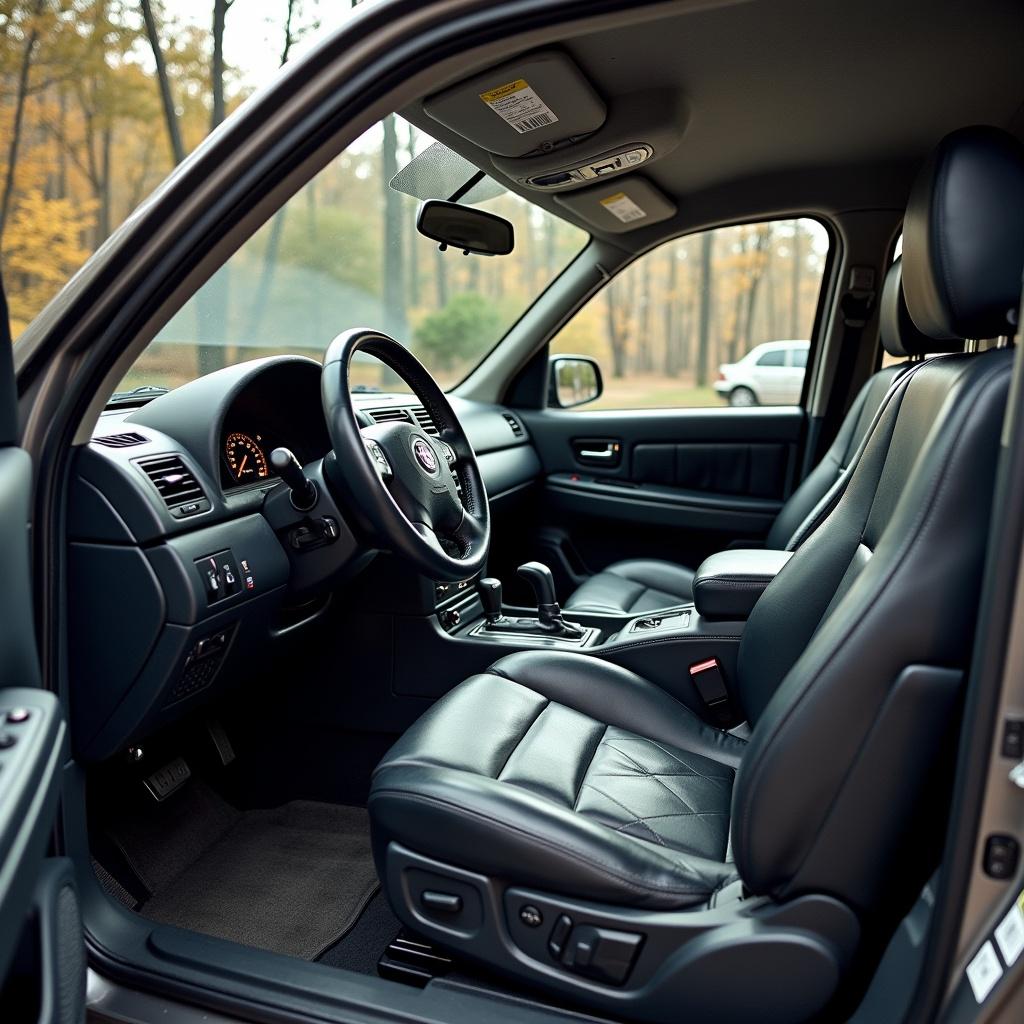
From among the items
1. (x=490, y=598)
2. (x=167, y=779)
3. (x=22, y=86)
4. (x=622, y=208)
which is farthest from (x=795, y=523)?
(x=22, y=86)

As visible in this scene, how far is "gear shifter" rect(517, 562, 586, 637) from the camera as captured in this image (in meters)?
2.56

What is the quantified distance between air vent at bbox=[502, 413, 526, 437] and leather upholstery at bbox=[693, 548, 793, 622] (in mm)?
1541

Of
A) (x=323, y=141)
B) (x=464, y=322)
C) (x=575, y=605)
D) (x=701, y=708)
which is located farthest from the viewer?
(x=464, y=322)

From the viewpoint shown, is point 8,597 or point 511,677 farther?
point 511,677

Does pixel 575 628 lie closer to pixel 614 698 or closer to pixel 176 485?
pixel 614 698

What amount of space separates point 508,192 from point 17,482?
2230 mm

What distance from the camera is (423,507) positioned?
1978 millimetres

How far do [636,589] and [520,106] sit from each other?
157 cm

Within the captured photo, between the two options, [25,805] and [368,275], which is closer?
[25,805]

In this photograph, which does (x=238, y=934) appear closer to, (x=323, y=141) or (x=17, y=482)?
(x=17, y=482)

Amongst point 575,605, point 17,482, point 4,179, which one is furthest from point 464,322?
point 17,482

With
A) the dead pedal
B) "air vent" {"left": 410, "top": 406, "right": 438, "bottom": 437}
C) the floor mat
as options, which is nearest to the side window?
"air vent" {"left": 410, "top": 406, "right": 438, "bottom": 437}

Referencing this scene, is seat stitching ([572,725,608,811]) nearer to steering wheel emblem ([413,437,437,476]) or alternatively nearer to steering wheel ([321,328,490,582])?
steering wheel ([321,328,490,582])

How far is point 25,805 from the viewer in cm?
103
